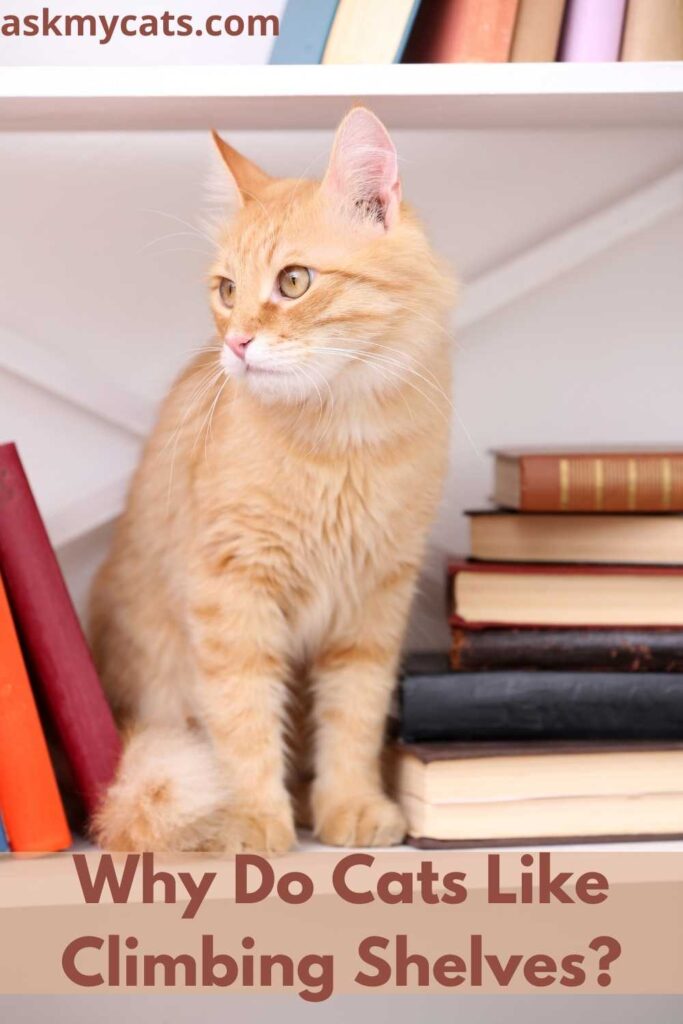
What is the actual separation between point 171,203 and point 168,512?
44cm

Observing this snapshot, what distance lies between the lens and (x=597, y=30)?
117cm

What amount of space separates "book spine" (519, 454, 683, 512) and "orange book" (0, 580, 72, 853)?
514mm

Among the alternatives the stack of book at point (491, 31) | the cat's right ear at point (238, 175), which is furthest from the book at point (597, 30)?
the cat's right ear at point (238, 175)

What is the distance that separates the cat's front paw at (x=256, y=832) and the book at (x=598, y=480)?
393 mm

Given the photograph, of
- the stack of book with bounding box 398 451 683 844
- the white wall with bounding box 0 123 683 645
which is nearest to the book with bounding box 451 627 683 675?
the stack of book with bounding box 398 451 683 844

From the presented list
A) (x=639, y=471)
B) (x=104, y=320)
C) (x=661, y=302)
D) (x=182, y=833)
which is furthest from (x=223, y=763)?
(x=661, y=302)

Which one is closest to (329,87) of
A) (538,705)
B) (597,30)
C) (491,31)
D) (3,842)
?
(491,31)

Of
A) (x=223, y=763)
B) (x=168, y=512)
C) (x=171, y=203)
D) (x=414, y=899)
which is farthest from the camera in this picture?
(x=171, y=203)

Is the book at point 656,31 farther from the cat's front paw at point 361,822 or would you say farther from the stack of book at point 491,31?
the cat's front paw at point 361,822

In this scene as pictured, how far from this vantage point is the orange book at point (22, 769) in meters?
1.09

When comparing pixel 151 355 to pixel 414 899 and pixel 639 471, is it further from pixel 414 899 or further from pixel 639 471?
pixel 414 899

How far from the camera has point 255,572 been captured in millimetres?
1197

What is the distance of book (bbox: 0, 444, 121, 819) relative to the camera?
1.14 meters

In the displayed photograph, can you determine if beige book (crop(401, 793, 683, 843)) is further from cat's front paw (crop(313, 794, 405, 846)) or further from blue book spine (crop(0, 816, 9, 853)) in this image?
blue book spine (crop(0, 816, 9, 853))
